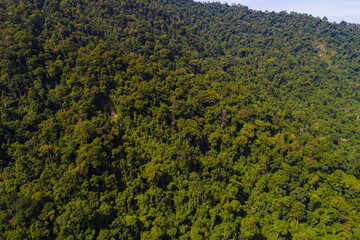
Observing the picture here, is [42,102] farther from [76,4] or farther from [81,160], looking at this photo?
[76,4]

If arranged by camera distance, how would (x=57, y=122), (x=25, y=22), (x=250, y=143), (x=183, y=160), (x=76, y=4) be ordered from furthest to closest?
1. (x=76, y=4)
2. (x=25, y=22)
3. (x=250, y=143)
4. (x=57, y=122)
5. (x=183, y=160)

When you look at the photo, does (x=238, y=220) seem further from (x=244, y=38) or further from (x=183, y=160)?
(x=244, y=38)

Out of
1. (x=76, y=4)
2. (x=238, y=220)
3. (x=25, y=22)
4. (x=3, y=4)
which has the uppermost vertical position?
(x=76, y=4)

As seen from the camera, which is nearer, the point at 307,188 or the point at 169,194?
the point at 169,194

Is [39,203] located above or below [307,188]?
below

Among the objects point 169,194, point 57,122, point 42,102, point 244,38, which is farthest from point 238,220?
point 244,38

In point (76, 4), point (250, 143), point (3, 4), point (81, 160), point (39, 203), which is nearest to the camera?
point (39, 203)

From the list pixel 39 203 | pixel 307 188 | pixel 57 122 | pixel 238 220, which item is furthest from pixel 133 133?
pixel 307 188
